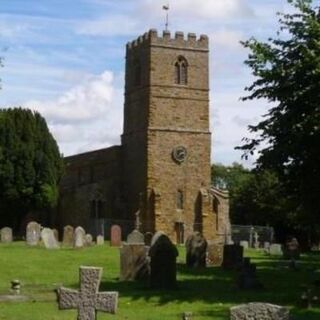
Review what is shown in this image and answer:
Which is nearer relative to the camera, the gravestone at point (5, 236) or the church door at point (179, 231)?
the gravestone at point (5, 236)

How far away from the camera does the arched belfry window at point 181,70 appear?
6325 cm

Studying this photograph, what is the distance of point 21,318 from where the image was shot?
1444cm

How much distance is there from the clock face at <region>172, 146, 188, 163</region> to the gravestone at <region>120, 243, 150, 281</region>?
39400 millimetres

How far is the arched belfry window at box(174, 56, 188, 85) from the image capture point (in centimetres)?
6325

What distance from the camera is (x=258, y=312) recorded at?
878cm

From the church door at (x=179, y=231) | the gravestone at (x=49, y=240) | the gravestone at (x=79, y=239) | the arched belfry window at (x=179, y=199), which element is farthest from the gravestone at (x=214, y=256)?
the arched belfry window at (x=179, y=199)

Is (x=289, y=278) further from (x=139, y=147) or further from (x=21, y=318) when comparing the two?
(x=139, y=147)

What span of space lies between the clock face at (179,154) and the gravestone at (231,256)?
112ft

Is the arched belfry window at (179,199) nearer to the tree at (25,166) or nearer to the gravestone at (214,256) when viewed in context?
the tree at (25,166)

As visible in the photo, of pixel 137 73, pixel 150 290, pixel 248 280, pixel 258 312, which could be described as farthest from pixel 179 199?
pixel 258 312

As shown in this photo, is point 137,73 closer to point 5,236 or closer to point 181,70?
point 181,70

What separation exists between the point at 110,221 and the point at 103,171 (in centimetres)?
843

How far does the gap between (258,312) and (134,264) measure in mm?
13523

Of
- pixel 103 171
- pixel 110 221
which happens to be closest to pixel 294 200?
pixel 110 221
